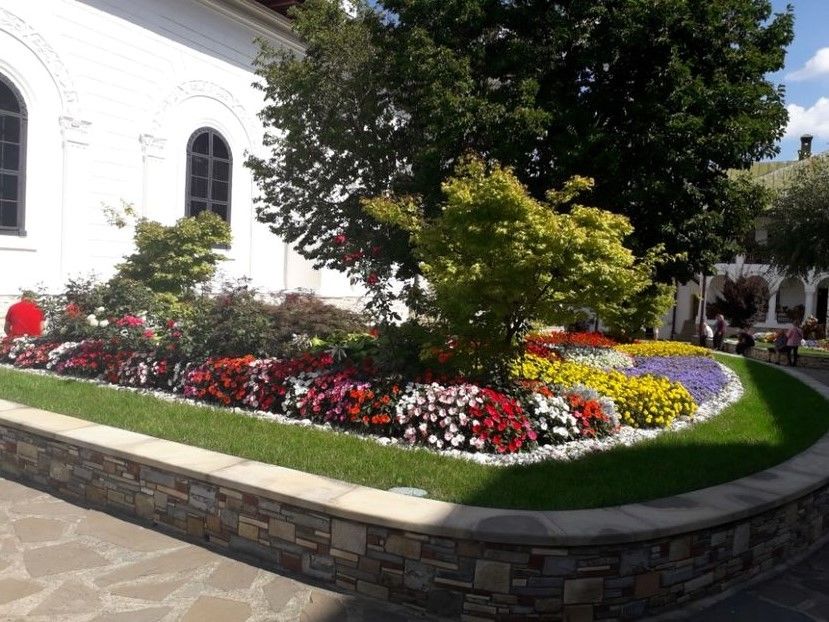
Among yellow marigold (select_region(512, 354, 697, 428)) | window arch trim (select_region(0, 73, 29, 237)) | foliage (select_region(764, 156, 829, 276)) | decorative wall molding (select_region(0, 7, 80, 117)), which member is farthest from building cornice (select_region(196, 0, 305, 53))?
foliage (select_region(764, 156, 829, 276))

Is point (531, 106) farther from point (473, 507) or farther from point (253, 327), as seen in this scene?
point (473, 507)

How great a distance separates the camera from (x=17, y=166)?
11859 millimetres

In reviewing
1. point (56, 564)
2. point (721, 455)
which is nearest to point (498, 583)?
point (56, 564)

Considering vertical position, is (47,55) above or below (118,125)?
above

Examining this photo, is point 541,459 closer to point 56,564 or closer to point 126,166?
→ point 56,564

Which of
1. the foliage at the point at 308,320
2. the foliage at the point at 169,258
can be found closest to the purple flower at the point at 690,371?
the foliage at the point at 308,320

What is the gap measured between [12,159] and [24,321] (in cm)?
335

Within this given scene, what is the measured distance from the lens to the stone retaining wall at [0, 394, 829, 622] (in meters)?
3.54

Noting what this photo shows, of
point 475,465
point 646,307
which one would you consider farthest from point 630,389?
point 646,307

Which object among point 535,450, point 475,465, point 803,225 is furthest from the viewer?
point 803,225

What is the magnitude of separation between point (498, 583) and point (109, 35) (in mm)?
12947

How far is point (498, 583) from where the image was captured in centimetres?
353

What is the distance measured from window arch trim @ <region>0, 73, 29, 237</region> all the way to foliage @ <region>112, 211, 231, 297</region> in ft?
7.00

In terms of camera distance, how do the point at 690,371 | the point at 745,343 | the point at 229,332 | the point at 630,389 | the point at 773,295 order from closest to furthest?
the point at 630,389
the point at 229,332
the point at 690,371
the point at 745,343
the point at 773,295
